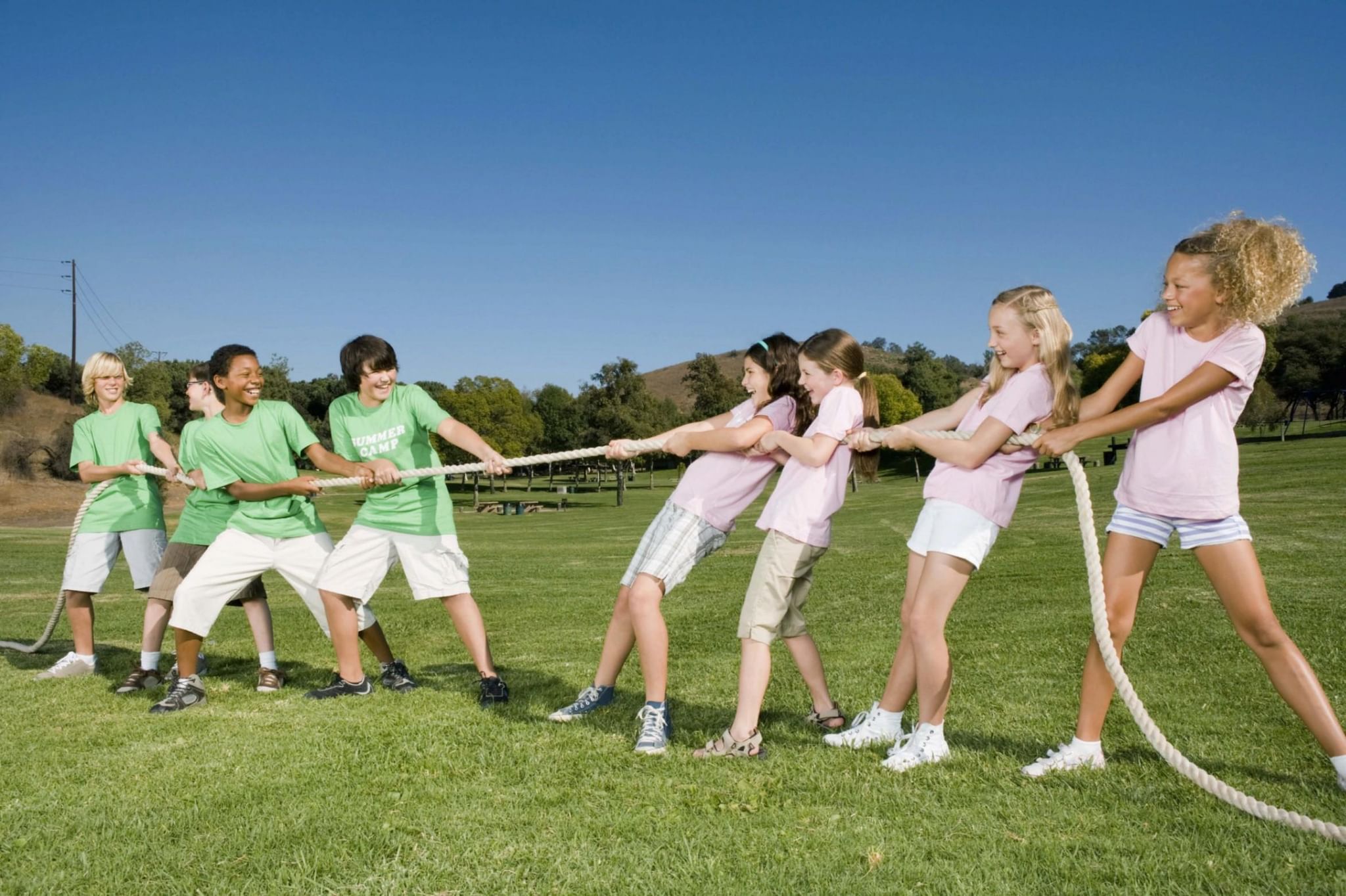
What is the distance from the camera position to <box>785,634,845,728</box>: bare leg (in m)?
5.29

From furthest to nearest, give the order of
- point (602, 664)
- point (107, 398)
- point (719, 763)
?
point (107, 398)
point (602, 664)
point (719, 763)

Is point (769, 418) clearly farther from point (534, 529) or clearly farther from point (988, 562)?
point (534, 529)

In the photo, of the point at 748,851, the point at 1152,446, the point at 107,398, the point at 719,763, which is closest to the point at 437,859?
the point at 748,851

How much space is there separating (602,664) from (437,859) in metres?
2.27

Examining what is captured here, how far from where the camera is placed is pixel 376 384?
6.22 metres

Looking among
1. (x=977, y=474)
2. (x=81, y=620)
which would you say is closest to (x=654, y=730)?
(x=977, y=474)

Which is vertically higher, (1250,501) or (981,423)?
(981,423)

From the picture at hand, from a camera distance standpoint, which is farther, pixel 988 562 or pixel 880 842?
pixel 988 562

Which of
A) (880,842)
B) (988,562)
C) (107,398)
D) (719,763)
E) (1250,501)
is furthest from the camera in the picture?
(1250,501)

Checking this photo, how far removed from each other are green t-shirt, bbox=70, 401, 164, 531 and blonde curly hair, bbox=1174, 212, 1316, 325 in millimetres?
6988

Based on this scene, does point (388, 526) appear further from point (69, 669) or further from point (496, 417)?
point (496, 417)

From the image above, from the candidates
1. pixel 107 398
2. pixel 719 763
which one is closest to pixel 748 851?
pixel 719 763

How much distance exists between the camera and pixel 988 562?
14.3 m

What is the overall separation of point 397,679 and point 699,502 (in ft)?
9.06
